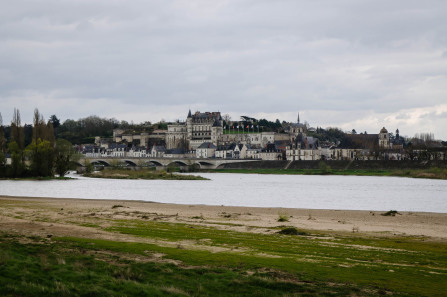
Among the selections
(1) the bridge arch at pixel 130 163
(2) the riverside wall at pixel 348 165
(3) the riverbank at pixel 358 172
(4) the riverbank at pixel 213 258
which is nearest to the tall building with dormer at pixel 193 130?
(2) the riverside wall at pixel 348 165

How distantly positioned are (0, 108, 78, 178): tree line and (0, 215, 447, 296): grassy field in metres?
56.9

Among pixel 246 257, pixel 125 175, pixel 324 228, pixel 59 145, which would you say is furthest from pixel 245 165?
pixel 246 257

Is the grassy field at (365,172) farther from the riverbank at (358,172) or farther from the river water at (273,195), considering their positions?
the river water at (273,195)

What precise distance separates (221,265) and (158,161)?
102 meters

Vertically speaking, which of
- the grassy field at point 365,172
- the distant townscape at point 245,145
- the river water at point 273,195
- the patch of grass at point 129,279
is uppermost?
the distant townscape at point 245,145

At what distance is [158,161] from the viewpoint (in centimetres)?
11381

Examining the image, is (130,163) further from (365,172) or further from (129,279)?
(129,279)

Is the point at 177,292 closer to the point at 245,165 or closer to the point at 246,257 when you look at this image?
the point at 246,257

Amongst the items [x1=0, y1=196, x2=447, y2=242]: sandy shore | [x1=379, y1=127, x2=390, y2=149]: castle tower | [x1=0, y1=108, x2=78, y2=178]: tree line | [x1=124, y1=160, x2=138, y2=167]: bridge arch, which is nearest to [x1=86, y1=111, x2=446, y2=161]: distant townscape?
[x1=379, y1=127, x2=390, y2=149]: castle tower

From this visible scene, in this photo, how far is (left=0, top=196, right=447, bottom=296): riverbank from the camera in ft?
33.6

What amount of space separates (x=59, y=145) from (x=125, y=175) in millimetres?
12438

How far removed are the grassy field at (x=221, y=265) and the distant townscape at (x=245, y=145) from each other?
91.2 metres

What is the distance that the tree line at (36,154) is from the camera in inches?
2781

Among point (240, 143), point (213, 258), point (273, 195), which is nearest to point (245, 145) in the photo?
point (240, 143)
